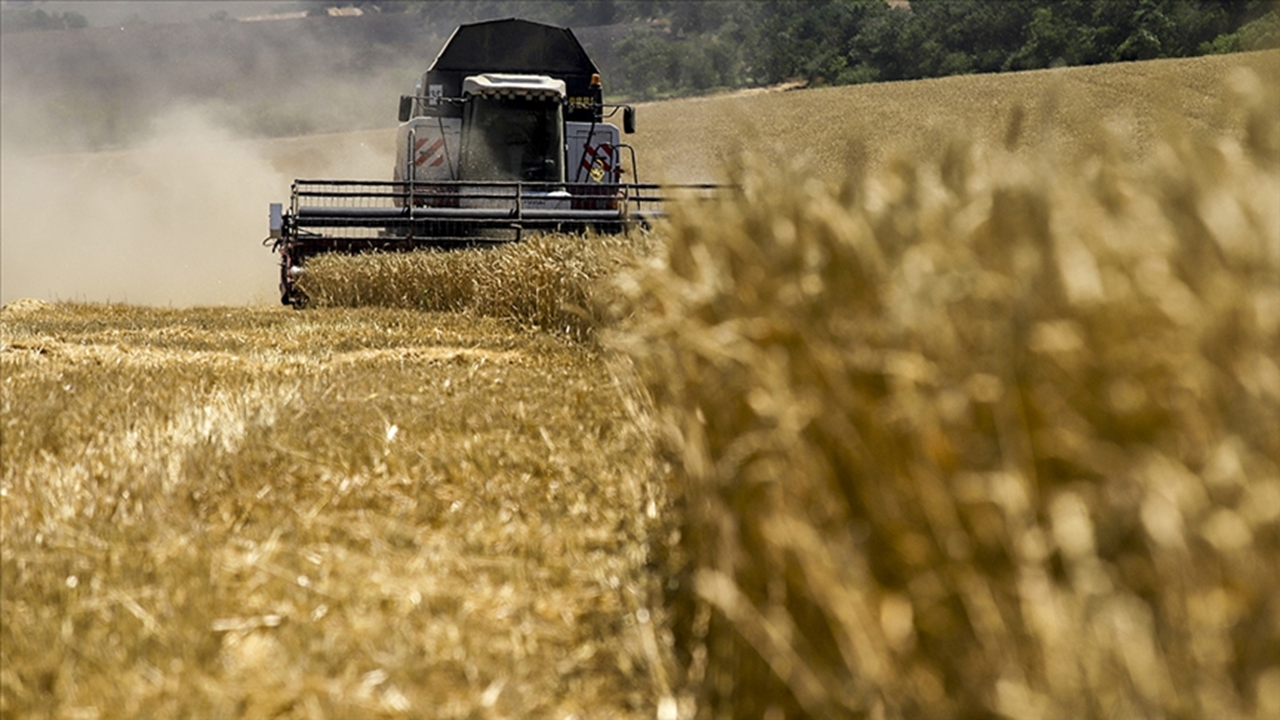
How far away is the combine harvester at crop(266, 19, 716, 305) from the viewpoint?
13.6m

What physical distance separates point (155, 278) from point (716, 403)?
25.2 m

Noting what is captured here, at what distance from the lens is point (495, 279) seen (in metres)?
10.4

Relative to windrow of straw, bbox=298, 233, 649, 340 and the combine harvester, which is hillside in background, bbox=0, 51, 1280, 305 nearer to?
the combine harvester

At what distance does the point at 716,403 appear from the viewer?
2600 mm

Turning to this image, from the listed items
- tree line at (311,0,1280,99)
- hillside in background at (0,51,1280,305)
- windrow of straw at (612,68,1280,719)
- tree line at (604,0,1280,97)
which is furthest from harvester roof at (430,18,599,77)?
tree line at (604,0,1280,97)

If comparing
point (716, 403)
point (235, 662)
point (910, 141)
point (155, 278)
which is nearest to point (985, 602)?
point (716, 403)

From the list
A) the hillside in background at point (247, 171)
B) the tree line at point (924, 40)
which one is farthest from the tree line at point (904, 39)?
the hillside in background at point (247, 171)

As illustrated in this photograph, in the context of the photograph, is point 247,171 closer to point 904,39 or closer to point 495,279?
point 495,279

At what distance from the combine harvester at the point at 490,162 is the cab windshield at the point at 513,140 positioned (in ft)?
0.04

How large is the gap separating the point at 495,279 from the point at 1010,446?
8829mm

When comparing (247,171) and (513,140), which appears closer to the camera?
(513,140)

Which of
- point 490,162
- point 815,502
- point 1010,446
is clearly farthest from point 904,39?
point 1010,446

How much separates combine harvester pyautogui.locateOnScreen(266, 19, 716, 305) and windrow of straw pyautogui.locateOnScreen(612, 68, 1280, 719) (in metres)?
10.5

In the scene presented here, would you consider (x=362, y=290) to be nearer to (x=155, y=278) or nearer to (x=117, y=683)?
(x=117, y=683)
